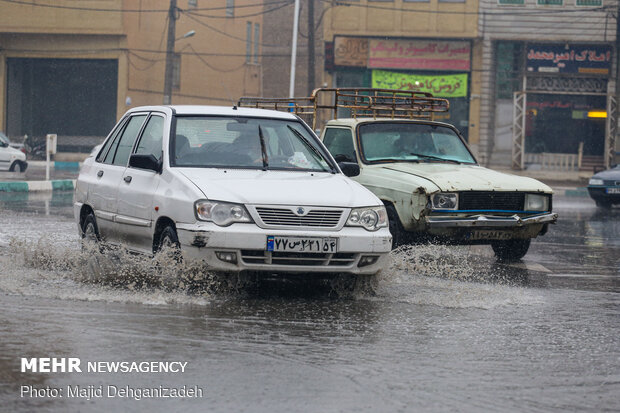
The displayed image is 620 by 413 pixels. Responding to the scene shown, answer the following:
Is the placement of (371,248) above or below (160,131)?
below

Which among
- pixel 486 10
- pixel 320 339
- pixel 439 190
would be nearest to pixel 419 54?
pixel 486 10

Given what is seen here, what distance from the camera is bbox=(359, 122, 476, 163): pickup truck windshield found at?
12.3 m

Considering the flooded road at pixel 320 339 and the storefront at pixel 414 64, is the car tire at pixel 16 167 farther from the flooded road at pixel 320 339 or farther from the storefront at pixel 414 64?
the flooded road at pixel 320 339

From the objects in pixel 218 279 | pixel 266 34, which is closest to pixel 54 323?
pixel 218 279

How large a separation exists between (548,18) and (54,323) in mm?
38093

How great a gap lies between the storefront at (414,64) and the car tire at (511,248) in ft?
103

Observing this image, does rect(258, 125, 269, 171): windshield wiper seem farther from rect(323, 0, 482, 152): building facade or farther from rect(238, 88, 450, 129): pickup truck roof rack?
rect(323, 0, 482, 152): building facade

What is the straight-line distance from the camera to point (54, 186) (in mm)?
25125

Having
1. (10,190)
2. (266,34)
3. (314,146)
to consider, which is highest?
(266,34)

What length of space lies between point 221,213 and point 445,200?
11.7ft

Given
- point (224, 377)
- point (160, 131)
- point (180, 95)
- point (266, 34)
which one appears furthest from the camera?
point (266, 34)

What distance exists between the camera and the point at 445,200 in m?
10.9

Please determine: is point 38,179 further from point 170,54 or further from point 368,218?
point 368,218

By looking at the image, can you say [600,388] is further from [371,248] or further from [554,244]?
[554,244]
